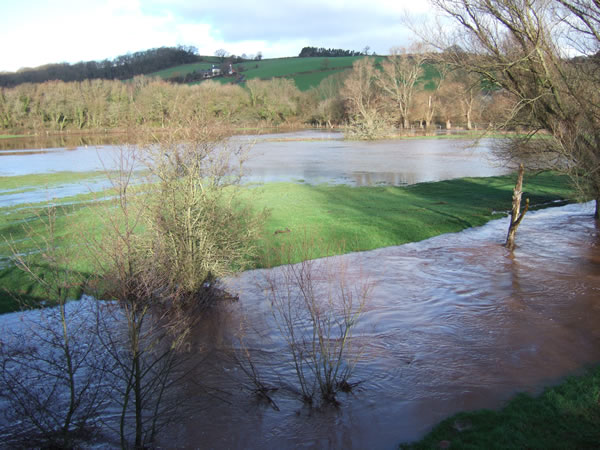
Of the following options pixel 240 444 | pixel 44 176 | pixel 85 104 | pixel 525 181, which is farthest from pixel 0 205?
pixel 85 104

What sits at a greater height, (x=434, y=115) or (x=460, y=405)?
(x=434, y=115)

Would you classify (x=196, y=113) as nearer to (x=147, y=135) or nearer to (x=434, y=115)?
(x=147, y=135)

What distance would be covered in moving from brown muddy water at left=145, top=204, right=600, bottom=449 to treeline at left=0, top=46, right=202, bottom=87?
485ft

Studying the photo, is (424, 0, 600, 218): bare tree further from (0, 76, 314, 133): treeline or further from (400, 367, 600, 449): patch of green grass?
(0, 76, 314, 133): treeline

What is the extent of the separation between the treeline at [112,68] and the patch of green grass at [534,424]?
153 m

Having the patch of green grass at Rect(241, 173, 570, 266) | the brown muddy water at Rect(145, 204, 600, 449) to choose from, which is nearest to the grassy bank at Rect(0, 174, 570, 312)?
the patch of green grass at Rect(241, 173, 570, 266)

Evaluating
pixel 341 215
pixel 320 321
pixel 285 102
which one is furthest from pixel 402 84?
pixel 320 321

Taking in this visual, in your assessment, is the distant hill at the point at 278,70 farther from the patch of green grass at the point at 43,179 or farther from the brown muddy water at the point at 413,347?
the brown muddy water at the point at 413,347

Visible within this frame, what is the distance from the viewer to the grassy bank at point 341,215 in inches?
538

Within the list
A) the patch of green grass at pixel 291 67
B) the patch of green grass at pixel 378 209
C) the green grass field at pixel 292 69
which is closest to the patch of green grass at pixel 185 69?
the green grass field at pixel 292 69

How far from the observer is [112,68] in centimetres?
15188

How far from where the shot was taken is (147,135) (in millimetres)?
9039

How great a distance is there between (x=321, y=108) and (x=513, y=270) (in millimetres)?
83734

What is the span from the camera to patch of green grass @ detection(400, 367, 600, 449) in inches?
209
